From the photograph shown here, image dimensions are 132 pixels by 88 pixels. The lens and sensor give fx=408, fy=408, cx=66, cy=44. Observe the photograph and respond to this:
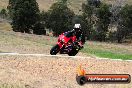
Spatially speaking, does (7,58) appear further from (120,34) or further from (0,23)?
(0,23)

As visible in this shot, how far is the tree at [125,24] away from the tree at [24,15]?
50.3 ft

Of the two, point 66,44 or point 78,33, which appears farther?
point 66,44

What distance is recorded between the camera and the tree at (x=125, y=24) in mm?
69750

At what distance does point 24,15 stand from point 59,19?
6.57 metres

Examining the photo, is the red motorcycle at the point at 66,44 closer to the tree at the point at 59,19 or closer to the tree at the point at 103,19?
the tree at the point at 103,19

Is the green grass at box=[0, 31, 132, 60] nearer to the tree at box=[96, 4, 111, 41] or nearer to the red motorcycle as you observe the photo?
the red motorcycle

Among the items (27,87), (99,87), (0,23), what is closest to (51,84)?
(27,87)

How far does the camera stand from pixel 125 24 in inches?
2783

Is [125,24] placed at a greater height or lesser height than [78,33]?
lesser

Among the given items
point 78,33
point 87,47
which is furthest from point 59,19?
point 78,33

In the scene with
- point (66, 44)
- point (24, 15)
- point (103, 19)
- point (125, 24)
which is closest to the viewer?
point (66, 44)

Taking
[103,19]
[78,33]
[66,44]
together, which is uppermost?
[78,33]

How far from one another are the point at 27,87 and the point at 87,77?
143 inches

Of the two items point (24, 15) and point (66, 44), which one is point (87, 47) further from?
point (24, 15)
